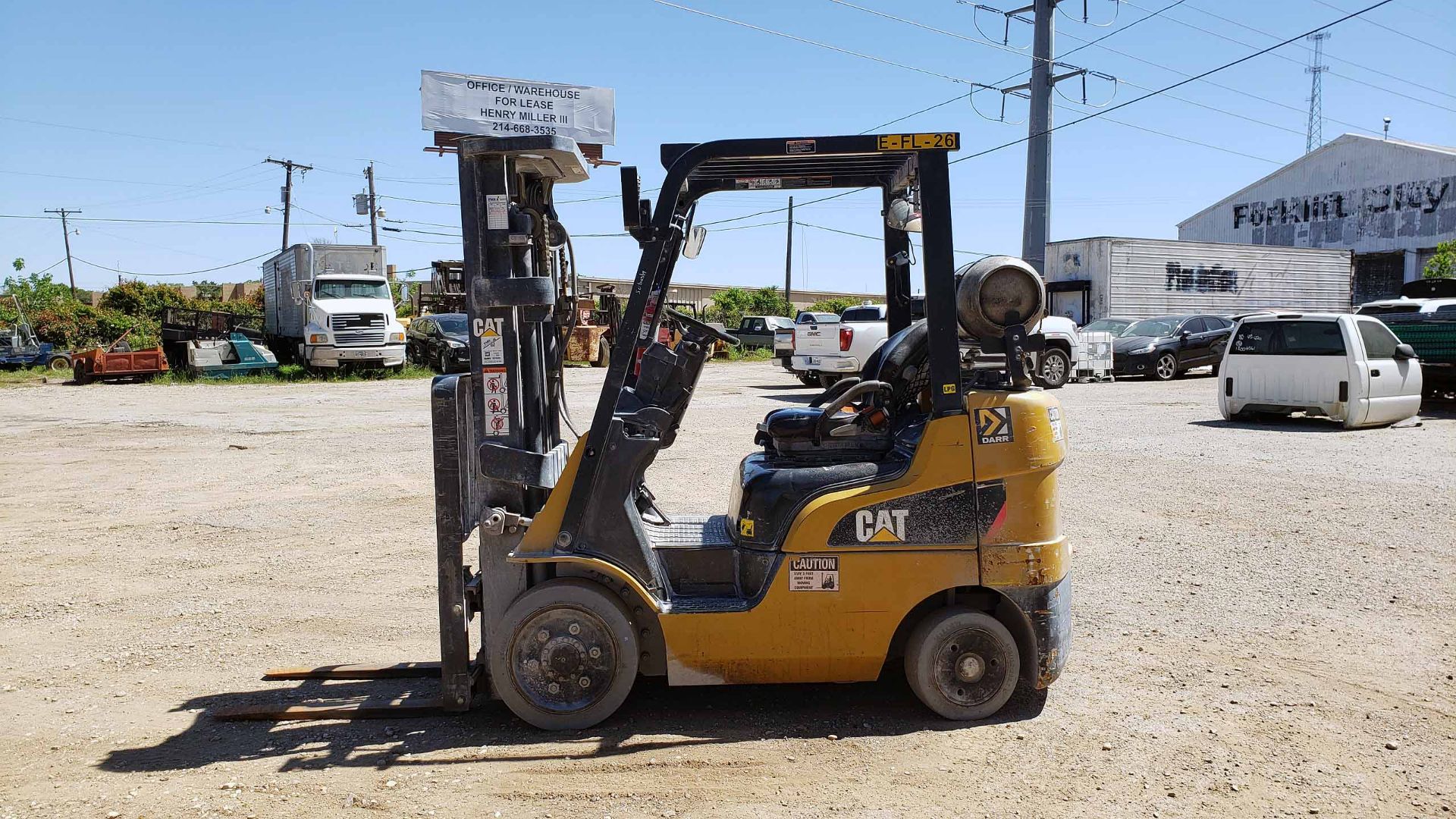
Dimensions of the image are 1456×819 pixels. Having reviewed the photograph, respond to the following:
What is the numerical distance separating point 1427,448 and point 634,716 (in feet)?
40.7

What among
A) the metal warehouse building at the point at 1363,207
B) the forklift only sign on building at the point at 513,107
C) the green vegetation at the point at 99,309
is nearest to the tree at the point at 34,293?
the green vegetation at the point at 99,309

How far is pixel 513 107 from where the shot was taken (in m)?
43.1

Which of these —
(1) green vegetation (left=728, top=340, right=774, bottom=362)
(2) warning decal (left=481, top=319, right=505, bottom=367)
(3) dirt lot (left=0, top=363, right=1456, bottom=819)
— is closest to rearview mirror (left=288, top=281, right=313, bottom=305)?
(1) green vegetation (left=728, top=340, right=774, bottom=362)

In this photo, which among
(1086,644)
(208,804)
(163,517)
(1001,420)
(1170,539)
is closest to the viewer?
(208,804)

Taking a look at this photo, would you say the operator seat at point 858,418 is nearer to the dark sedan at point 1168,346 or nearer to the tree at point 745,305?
the dark sedan at point 1168,346

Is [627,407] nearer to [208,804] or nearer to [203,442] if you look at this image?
[208,804]

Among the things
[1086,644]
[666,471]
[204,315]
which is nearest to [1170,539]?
[1086,644]

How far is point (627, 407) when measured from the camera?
15.1 feet

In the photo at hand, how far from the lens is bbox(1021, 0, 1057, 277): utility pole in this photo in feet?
80.9

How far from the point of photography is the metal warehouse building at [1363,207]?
4222 centimetres

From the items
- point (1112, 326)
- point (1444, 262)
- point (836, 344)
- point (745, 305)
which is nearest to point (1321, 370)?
point (836, 344)

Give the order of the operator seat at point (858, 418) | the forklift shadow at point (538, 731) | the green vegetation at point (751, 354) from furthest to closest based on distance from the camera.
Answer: the green vegetation at point (751, 354) < the operator seat at point (858, 418) < the forklift shadow at point (538, 731)

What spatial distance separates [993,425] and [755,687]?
183 cm

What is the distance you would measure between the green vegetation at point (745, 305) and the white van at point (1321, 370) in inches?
1400
